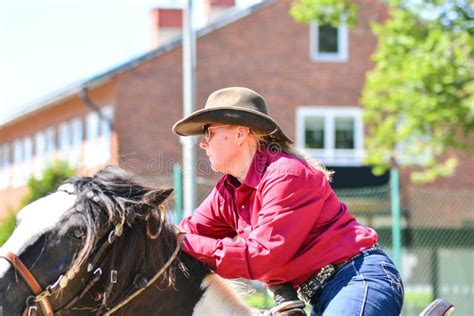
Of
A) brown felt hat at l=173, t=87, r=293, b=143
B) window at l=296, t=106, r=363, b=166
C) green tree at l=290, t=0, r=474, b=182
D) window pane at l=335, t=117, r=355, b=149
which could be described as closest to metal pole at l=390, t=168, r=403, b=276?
green tree at l=290, t=0, r=474, b=182

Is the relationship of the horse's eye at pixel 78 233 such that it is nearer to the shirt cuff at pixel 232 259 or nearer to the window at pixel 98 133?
the shirt cuff at pixel 232 259

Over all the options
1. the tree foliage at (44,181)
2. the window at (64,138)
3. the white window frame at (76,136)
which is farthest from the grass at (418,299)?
the window at (64,138)

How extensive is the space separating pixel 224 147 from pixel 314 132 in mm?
23092

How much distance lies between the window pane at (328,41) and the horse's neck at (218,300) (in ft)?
78.9

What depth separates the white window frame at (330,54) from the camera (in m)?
27.2

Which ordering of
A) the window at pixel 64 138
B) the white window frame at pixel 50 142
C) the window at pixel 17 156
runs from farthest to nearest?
the window at pixel 17 156
the white window frame at pixel 50 142
the window at pixel 64 138

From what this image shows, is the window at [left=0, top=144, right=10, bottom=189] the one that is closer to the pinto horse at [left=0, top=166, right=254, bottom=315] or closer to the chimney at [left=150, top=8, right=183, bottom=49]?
the chimney at [left=150, top=8, right=183, bottom=49]

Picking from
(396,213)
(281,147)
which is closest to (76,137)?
(396,213)

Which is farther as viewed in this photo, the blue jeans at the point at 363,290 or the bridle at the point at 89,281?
the blue jeans at the point at 363,290

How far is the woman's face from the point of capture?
3.91 m

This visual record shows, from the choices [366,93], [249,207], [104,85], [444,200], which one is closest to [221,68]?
[104,85]

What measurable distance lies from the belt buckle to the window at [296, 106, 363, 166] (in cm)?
2241

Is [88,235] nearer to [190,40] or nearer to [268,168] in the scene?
[268,168]

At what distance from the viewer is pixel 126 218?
368cm
